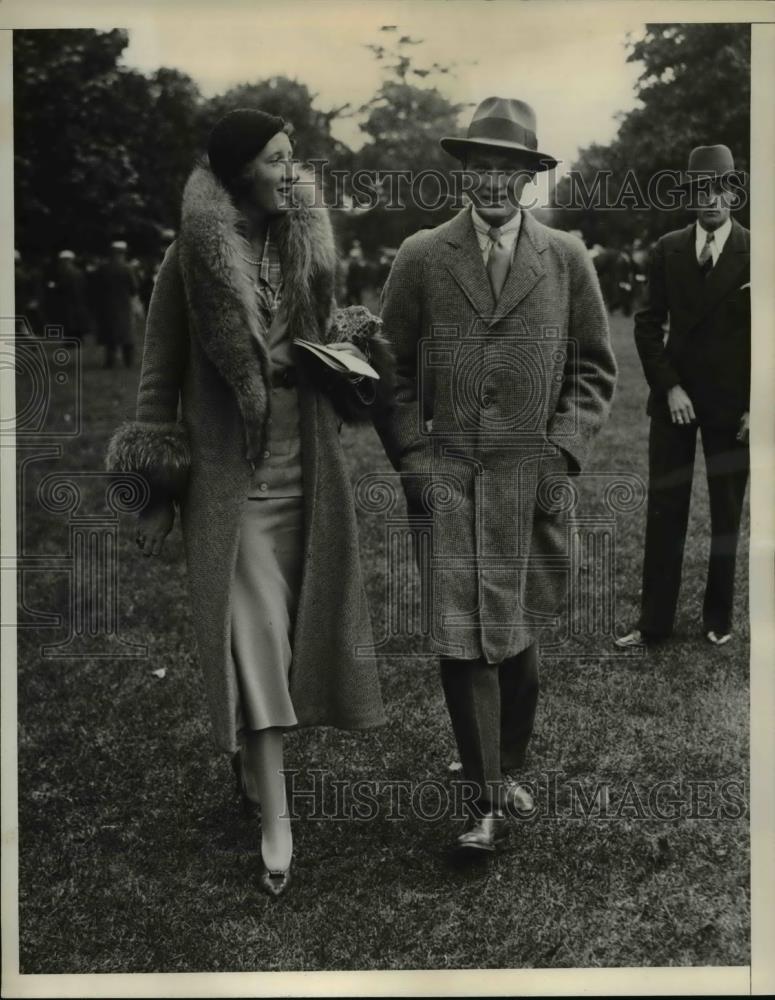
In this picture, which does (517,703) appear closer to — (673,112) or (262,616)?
(262,616)

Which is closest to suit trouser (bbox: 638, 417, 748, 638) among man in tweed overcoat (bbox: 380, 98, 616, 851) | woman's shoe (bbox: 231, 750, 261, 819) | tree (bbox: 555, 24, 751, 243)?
man in tweed overcoat (bbox: 380, 98, 616, 851)

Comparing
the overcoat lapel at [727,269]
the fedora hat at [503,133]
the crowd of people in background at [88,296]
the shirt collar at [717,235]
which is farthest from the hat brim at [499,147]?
the crowd of people in background at [88,296]

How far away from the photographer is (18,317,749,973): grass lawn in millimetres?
3775

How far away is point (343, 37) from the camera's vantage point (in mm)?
3787

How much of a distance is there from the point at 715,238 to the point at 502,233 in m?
0.71

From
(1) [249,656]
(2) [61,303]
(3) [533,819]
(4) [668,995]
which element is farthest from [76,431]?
(4) [668,995]

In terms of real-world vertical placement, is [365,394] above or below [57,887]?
above

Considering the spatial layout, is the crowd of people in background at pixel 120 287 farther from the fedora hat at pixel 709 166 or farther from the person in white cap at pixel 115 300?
the fedora hat at pixel 709 166

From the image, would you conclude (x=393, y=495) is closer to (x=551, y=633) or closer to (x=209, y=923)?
(x=551, y=633)

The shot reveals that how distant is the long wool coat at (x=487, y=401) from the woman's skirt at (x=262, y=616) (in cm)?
45

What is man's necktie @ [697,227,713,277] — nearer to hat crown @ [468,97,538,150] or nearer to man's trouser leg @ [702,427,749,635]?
man's trouser leg @ [702,427,749,635]

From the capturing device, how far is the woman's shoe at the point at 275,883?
148 inches

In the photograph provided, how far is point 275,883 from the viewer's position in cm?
377

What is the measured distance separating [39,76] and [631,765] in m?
2.97
